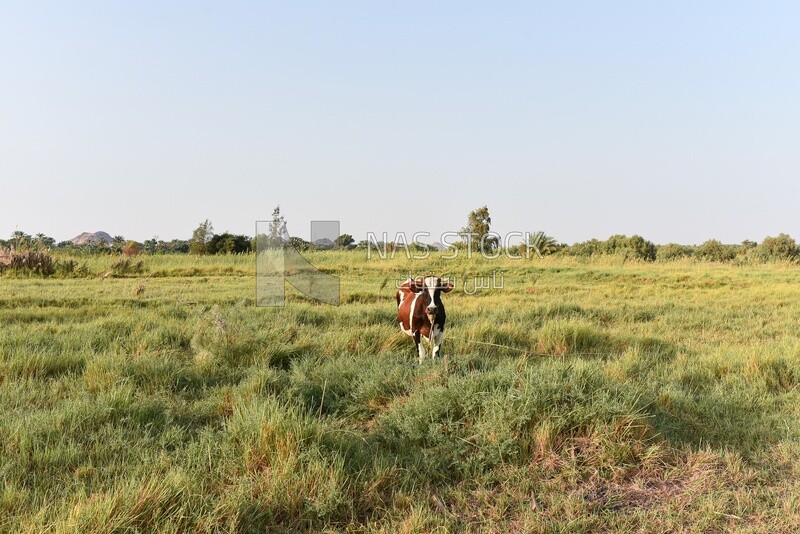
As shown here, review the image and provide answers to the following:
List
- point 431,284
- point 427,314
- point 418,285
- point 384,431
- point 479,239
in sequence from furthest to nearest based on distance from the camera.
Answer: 1. point 479,239
2. point 418,285
3. point 431,284
4. point 427,314
5. point 384,431

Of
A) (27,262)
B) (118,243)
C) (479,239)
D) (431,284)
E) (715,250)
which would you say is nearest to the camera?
(431,284)

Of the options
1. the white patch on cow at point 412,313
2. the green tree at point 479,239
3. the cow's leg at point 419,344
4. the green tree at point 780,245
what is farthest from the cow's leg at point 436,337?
the green tree at point 780,245

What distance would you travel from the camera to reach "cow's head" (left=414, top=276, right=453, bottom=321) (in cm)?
655

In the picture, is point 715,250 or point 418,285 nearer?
point 418,285

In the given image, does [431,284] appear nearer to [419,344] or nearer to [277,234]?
[419,344]

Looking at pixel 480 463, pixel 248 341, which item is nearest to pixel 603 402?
pixel 480 463

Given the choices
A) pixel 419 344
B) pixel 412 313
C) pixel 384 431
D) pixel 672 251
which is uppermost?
pixel 672 251

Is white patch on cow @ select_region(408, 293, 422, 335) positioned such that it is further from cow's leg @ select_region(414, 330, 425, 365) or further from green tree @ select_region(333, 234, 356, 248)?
green tree @ select_region(333, 234, 356, 248)

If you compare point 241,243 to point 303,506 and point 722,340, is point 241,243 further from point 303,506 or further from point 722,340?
point 303,506

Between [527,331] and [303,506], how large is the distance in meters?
5.73

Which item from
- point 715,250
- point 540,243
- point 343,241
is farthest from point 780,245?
point 343,241

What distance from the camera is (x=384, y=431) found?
13.9ft

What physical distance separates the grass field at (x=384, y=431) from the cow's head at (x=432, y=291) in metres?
0.62

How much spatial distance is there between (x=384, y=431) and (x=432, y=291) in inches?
107
